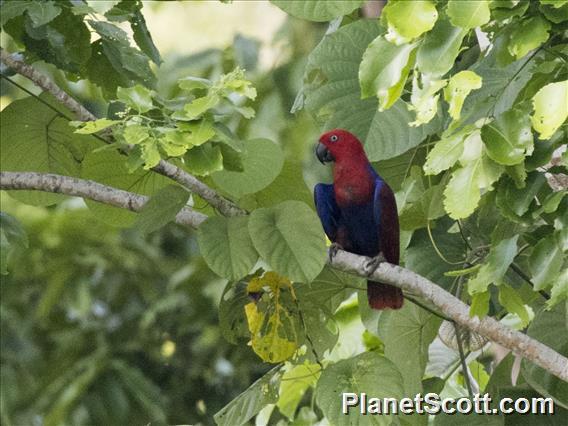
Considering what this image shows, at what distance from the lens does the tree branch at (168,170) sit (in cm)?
183

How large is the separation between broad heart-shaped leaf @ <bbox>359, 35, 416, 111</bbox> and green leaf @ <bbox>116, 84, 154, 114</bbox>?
397 millimetres

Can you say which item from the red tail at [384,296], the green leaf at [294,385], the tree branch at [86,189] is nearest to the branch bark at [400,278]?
the tree branch at [86,189]

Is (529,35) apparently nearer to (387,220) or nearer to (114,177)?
(387,220)

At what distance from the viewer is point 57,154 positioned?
2.18m

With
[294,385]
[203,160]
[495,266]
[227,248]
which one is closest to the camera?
[495,266]

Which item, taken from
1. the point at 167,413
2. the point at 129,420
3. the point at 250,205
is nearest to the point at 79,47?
the point at 250,205

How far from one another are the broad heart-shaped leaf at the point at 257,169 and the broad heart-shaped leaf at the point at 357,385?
331mm

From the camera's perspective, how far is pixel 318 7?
5.50 feet

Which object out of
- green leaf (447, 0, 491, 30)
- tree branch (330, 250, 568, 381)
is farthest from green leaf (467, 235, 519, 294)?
green leaf (447, 0, 491, 30)

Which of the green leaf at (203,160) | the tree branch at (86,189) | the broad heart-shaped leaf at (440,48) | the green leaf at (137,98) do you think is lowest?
the tree branch at (86,189)

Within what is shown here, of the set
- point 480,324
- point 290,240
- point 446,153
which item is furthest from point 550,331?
point 446,153

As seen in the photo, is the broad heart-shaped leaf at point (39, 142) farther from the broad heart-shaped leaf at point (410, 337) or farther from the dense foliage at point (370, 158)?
the broad heart-shaped leaf at point (410, 337)

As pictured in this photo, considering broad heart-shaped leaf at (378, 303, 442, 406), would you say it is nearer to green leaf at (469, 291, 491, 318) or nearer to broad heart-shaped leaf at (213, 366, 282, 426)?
broad heart-shaped leaf at (213, 366, 282, 426)

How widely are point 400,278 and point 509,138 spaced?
0.42 meters
